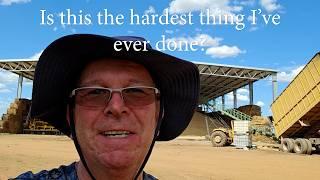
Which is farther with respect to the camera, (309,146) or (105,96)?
(309,146)

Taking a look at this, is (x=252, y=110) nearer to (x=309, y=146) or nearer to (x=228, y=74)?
(x=228, y=74)

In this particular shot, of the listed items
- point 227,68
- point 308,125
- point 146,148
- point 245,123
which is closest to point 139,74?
point 146,148

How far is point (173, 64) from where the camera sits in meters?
1.80

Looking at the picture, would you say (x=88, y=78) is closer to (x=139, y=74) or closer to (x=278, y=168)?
(x=139, y=74)

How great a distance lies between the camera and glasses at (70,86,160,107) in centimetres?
154

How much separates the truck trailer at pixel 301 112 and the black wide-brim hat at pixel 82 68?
50.2 ft

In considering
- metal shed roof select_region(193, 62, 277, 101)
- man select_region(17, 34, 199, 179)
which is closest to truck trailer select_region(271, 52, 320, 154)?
metal shed roof select_region(193, 62, 277, 101)

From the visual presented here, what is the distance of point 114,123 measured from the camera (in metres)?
1.47

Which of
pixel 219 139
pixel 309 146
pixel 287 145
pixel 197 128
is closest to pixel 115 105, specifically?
pixel 309 146

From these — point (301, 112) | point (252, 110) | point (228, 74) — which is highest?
point (228, 74)

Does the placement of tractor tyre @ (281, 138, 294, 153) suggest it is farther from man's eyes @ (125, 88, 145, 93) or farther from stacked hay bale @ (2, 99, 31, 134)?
stacked hay bale @ (2, 99, 31, 134)

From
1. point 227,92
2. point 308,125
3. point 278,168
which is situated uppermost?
point 227,92

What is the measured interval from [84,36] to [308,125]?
1828 centimetres

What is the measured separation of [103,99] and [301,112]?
57.2ft
